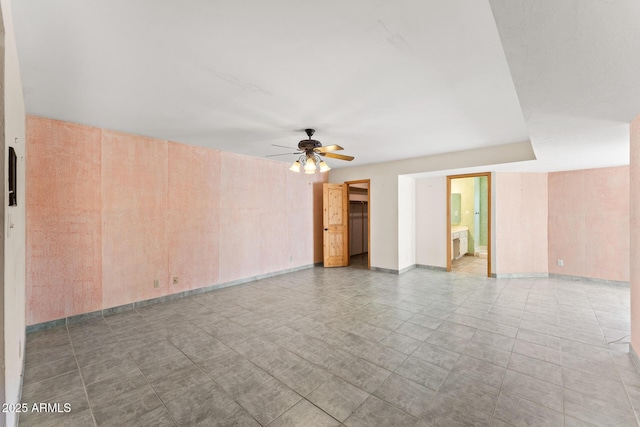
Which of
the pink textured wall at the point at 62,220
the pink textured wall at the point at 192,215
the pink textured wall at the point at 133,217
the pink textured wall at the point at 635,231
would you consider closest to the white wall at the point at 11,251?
Answer: the pink textured wall at the point at 62,220

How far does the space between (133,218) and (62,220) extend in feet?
2.53

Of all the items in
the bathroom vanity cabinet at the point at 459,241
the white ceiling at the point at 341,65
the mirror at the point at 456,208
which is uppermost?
the white ceiling at the point at 341,65

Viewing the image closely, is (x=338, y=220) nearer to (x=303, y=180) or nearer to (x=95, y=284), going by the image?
(x=303, y=180)

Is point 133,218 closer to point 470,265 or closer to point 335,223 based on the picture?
point 335,223

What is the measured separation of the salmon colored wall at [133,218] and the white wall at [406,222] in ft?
9.32

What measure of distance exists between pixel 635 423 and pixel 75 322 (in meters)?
5.57

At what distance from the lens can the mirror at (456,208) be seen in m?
8.65

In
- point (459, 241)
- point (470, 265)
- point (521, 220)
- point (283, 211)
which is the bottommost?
point (470, 265)

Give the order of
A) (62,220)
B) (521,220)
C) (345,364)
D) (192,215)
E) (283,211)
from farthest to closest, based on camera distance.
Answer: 1. (283,211)
2. (521,220)
3. (192,215)
4. (62,220)
5. (345,364)

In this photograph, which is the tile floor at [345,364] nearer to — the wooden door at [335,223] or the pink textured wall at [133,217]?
the pink textured wall at [133,217]

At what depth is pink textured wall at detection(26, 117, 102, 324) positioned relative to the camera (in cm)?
313

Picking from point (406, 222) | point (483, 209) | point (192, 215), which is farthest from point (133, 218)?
point (483, 209)

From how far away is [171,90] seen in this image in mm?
2557

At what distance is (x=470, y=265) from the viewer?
6875 millimetres
